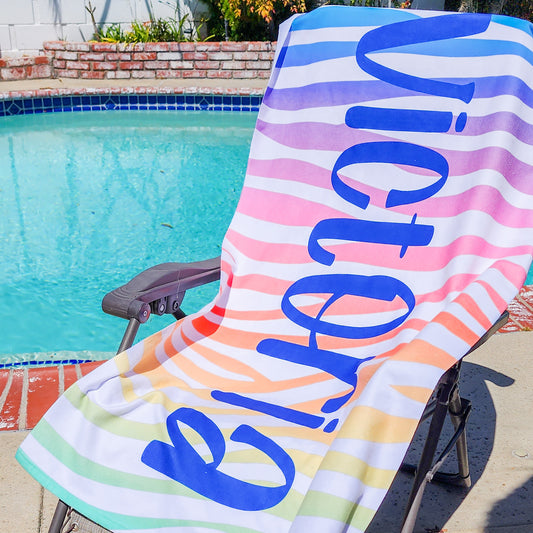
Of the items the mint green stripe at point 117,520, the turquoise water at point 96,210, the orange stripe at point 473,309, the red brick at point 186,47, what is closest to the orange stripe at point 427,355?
the orange stripe at point 473,309

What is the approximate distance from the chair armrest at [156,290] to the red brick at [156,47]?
8.59 m

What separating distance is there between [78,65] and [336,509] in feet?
32.7

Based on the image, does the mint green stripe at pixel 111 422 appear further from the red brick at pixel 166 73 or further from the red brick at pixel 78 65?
the red brick at pixel 78 65

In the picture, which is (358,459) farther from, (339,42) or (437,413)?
(339,42)

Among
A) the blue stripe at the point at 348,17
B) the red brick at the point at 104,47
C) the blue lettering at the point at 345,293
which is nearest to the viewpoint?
the blue lettering at the point at 345,293

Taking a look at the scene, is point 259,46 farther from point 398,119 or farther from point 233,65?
point 398,119

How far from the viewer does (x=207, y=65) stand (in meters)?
10.2

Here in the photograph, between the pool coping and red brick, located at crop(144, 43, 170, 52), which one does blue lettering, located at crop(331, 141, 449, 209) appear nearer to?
the pool coping

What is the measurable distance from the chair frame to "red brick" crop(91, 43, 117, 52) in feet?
28.4

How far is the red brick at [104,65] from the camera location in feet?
33.1

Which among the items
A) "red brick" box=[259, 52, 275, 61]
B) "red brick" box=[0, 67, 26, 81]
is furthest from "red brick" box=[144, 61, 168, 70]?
"red brick" box=[0, 67, 26, 81]

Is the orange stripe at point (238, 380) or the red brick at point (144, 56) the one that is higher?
the red brick at point (144, 56)

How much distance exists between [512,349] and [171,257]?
8.71ft

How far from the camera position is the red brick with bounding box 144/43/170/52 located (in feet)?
32.8
